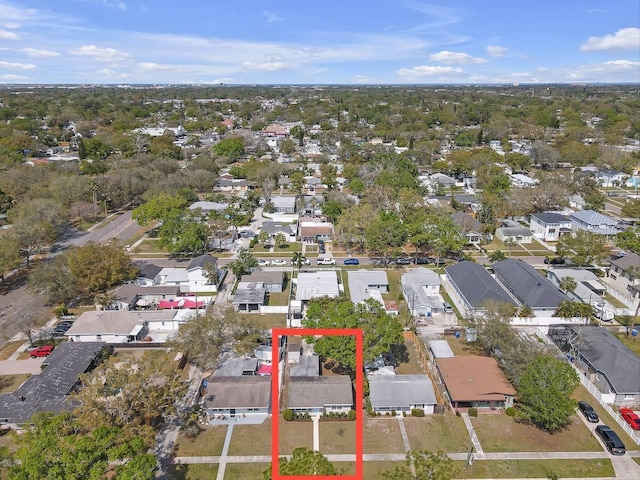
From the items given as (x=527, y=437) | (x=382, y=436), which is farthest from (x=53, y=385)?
(x=527, y=437)

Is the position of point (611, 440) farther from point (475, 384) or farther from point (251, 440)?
point (251, 440)

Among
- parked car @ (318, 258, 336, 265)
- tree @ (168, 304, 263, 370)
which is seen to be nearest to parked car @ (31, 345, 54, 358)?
tree @ (168, 304, 263, 370)

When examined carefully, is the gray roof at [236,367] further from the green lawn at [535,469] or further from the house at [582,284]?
the house at [582,284]

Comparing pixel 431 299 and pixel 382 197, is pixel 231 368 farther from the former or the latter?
pixel 382 197

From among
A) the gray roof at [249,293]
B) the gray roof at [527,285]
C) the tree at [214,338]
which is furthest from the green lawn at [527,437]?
the gray roof at [249,293]

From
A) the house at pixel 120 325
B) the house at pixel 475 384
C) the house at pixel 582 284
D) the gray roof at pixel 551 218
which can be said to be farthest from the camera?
the gray roof at pixel 551 218
